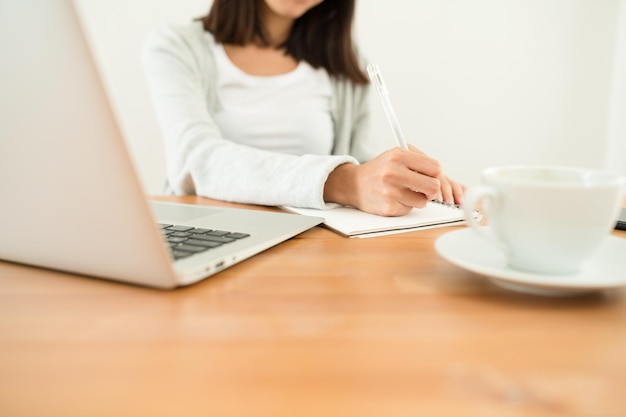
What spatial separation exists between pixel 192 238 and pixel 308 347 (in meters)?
0.22

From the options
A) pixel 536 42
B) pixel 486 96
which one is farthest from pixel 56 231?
pixel 536 42

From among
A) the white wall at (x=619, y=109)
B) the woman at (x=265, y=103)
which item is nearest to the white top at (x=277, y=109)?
the woman at (x=265, y=103)

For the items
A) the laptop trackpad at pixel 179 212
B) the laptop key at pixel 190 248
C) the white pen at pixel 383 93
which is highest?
the white pen at pixel 383 93

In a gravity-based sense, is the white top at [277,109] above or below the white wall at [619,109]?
above

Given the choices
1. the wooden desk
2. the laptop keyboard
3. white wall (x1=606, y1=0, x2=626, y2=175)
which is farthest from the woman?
white wall (x1=606, y1=0, x2=626, y2=175)

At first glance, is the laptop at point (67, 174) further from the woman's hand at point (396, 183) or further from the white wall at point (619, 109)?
the white wall at point (619, 109)

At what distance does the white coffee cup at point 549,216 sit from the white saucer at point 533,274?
0.05 ft

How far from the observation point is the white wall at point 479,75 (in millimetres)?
1757

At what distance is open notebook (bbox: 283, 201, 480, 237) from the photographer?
0.56 meters

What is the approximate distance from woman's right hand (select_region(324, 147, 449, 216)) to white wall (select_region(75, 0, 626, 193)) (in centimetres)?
126

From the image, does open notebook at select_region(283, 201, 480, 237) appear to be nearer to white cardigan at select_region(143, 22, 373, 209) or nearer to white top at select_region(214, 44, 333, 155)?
white cardigan at select_region(143, 22, 373, 209)

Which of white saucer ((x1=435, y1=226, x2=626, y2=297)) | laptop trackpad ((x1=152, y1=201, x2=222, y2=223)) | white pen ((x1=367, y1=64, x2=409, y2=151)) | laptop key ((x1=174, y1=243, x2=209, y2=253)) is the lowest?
laptop trackpad ((x1=152, y1=201, x2=222, y2=223))

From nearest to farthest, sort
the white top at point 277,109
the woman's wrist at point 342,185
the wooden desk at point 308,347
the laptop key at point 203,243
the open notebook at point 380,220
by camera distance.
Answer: the wooden desk at point 308,347, the laptop key at point 203,243, the open notebook at point 380,220, the woman's wrist at point 342,185, the white top at point 277,109

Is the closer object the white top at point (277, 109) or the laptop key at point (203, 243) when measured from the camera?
the laptop key at point (203, 243)
